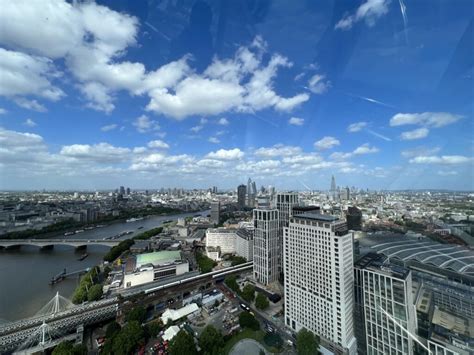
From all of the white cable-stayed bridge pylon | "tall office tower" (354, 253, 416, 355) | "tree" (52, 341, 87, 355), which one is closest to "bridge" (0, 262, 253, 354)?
the white cable-stayed bridge pylon

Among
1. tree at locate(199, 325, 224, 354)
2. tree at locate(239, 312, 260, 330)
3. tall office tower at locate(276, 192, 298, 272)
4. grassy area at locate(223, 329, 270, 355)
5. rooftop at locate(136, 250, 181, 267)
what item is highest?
tall office tower at locate(276, 192, 298, 272)

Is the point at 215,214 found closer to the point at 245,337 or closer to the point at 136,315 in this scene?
the point at 136,315

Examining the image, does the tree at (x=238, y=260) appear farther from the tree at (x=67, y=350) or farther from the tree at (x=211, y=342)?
the tree at (x=67, y=350)

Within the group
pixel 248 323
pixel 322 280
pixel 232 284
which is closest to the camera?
pixel 322 280

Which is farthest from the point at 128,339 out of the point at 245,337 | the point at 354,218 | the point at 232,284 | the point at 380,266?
the point at 354,218

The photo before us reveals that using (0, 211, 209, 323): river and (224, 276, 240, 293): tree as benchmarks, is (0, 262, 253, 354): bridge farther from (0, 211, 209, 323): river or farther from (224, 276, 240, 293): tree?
(224, 276, 240, 293): tree

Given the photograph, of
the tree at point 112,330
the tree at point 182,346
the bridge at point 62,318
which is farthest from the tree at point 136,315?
the tree at point 182,346
